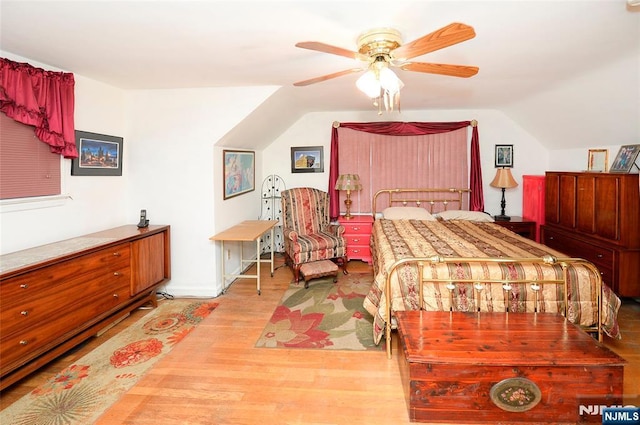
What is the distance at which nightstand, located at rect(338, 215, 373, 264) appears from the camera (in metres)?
5.36

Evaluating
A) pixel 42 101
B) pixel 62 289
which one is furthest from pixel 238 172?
pixel 62 289

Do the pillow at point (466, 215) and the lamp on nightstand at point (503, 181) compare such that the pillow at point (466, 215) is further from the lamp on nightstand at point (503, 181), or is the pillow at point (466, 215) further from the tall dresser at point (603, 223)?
the tall dresser at point (603, 223)

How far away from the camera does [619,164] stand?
151 inches

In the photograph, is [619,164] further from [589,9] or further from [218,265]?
[218,265]

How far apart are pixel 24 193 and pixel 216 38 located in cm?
197

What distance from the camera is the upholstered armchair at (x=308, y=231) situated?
4586mm

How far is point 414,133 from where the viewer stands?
18.3ft

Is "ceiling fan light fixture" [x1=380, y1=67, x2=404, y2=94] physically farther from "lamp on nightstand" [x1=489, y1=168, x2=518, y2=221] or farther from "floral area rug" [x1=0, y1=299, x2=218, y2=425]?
"lamp on nightstand" [x1=489, y1=168, x2=518, y2=221]

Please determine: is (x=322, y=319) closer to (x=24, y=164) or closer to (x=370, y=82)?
(x=370, y=82)

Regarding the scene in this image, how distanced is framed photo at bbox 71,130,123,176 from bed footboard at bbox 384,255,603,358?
306 centimetres

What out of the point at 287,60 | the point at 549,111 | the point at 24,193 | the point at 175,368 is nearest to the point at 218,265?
the point at 175,368

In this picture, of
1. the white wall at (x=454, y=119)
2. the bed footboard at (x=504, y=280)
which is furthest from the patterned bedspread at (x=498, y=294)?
the white wall at (x=454, y=119)

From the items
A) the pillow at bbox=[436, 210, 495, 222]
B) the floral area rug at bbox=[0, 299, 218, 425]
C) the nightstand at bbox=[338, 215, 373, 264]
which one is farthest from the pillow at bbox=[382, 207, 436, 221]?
the floral area rug at bbox=[0, 299, 218, 425]

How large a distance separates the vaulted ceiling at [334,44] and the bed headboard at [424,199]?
1.69 m
